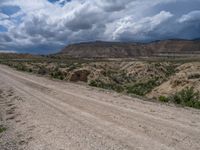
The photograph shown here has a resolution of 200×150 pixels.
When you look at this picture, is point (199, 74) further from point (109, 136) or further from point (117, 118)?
point (109, 136)

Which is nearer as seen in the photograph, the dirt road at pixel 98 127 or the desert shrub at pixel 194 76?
the dirt road at pixel 98 127

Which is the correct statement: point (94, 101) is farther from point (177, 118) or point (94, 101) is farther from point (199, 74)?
point (199, 74)

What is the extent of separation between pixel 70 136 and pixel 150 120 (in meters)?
2.99

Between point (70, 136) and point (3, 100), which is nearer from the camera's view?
point (70, 136)

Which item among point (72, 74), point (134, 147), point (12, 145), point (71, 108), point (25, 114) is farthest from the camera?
point (72, 74)

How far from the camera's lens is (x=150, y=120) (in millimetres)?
9742

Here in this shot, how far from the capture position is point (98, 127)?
29.2ft

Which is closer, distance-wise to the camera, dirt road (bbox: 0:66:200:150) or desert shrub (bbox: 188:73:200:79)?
dirt road (bbox: 0:66:200:150)

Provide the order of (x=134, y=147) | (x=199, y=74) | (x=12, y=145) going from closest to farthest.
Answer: (x=134, y=147), (x=12, y=145), (x=199, y=74)

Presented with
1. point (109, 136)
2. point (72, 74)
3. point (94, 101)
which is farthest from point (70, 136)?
point (72, 74)

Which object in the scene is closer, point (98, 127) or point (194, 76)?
point (98, 127)

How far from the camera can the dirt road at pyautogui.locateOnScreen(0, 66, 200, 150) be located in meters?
7.22

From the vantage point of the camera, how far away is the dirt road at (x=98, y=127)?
7.22 metres

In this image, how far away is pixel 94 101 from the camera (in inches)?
568
